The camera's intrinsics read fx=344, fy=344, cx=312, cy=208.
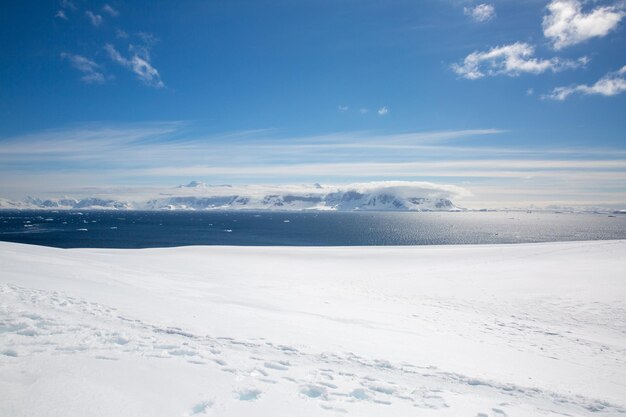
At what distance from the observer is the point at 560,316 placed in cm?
1675

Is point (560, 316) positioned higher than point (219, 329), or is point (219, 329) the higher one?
point (219, 329)

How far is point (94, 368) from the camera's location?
630 cm

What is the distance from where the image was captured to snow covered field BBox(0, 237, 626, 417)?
580 centimetres

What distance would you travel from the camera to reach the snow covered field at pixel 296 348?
19.0 ft

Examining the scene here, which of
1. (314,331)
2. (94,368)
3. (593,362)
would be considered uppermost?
(94,368)

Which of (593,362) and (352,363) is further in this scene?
(593,362)

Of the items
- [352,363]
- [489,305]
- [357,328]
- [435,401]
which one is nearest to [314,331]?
[357,328]

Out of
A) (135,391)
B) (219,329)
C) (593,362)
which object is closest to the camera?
(135,391)

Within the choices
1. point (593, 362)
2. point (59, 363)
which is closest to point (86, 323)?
point (59, 363)

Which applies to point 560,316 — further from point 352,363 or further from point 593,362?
point 352,363

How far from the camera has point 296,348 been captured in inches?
351

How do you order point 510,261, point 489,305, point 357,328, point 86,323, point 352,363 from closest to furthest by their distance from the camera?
point 352,363 → point 86,323 → point 357,328 → point 489,305 → point 510,261

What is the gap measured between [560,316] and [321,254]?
90.9 feet

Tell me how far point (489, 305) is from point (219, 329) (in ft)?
49.9
